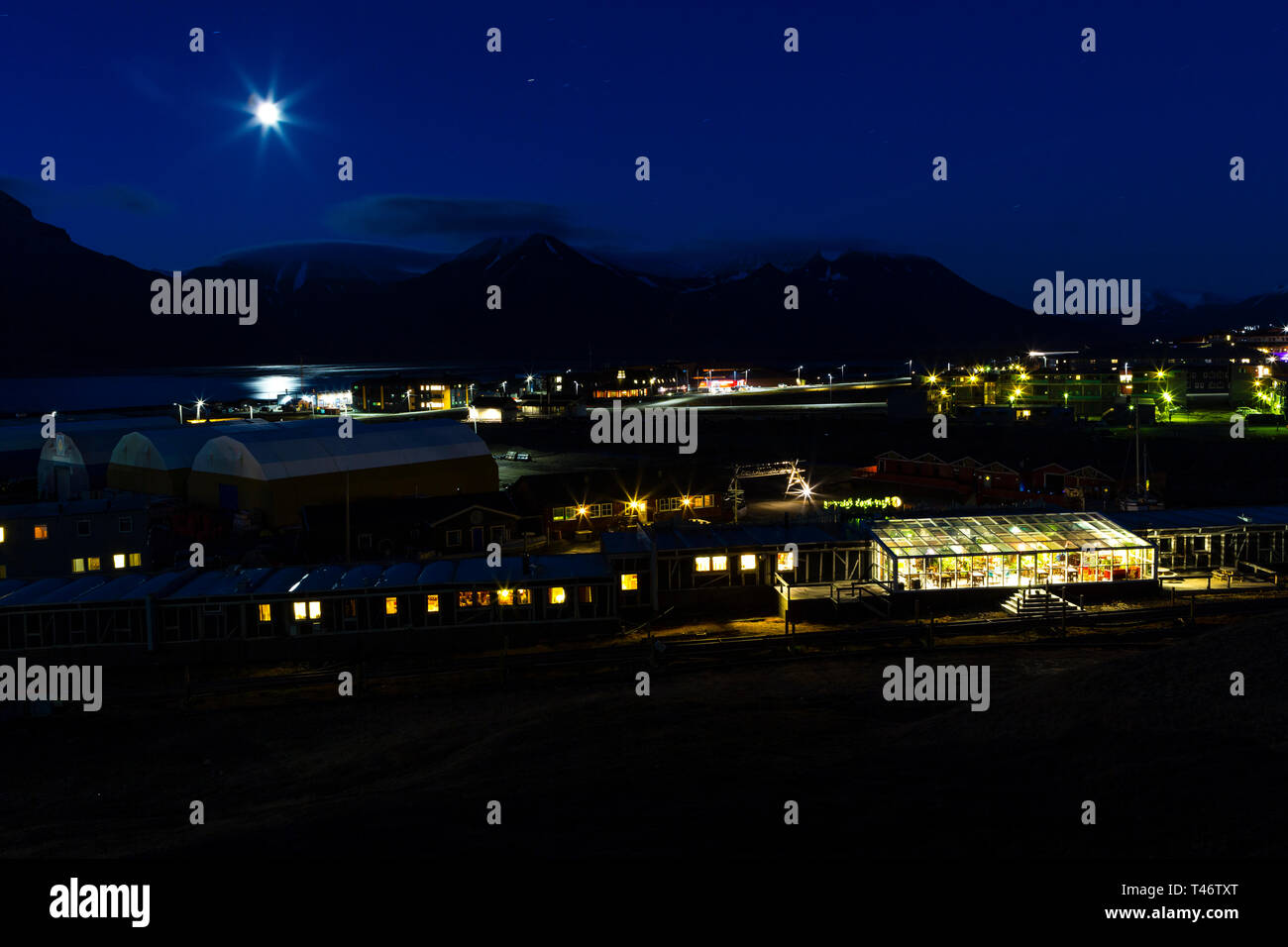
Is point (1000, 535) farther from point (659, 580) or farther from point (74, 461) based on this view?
point (74, 461)

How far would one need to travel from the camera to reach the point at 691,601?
2770cm

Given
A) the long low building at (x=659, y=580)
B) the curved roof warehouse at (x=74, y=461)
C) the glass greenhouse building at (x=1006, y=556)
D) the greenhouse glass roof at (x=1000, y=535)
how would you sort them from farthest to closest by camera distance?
the curved roof warehouse at (x=74, y=461) → the greenhouse glass roof at (x=1000, y=535) → the glass greenhouse building at (x=1006, y=556) → the long low building at (x=659, y=580)

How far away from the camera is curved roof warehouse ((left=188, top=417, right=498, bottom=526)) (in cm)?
3969

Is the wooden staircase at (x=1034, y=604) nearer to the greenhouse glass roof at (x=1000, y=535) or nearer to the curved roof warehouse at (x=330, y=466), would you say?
the greenhouse glass roof at (x=1000, y=535)

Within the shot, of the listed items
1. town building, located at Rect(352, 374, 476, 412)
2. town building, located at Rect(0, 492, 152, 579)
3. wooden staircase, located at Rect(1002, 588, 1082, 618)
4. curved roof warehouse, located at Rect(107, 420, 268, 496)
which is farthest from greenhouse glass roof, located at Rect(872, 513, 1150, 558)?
town building, located at Rect(352, 374, 476, 412)

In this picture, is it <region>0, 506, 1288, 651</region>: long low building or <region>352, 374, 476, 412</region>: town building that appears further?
<region>352, 374, 476, 412</region>: town building

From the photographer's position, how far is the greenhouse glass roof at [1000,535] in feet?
90.5

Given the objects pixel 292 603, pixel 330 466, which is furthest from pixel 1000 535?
pixel 330 466

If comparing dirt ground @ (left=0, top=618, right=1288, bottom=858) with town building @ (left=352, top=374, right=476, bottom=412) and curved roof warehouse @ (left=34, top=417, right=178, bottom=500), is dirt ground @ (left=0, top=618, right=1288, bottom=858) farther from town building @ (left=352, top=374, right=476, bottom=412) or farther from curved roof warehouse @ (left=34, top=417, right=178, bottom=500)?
town building @ (left=352, top=374, right=476, bottom=412)

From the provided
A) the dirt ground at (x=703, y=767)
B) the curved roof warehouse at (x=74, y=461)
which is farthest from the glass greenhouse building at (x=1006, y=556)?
the curved roof warehouse at (x=74, y=461)

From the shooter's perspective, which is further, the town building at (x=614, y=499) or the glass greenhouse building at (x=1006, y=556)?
the town building at (x=614, y=499)
